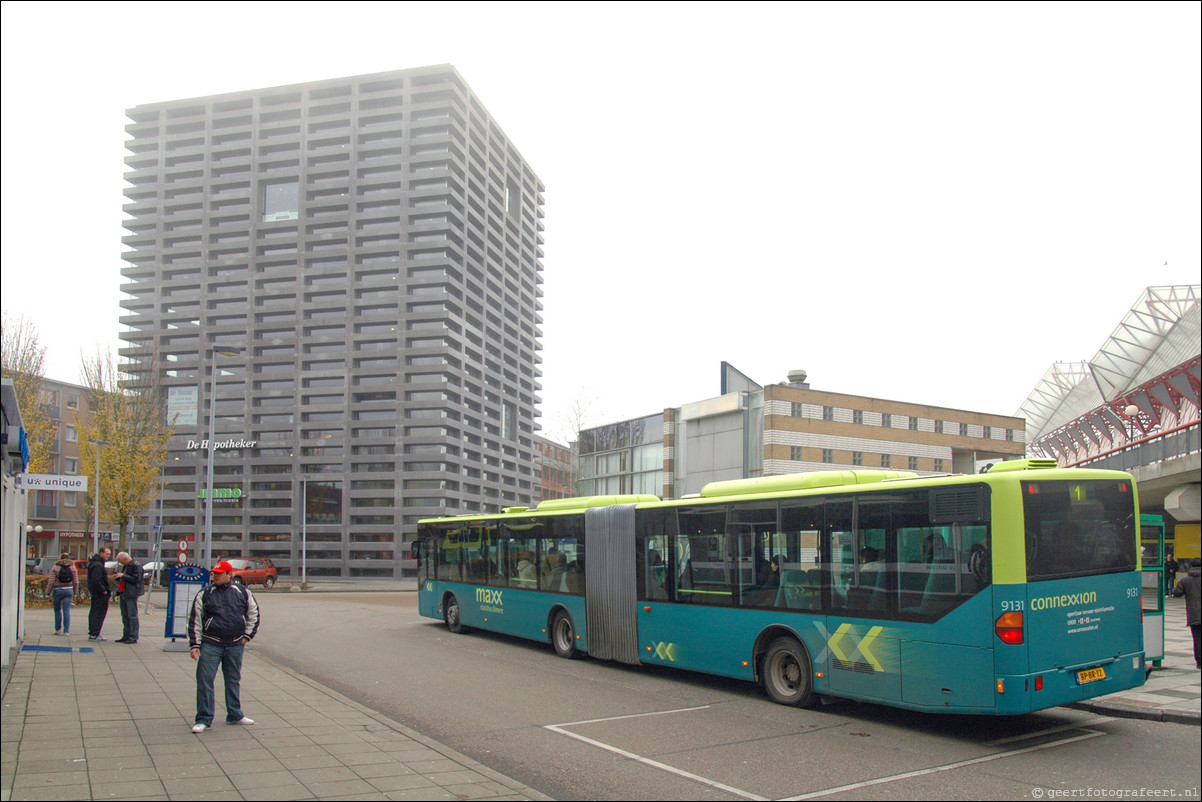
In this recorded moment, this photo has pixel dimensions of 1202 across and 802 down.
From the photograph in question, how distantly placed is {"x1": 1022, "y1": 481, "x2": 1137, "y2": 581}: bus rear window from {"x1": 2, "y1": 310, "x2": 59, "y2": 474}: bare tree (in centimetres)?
3874

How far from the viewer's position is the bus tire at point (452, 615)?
66.2 feet

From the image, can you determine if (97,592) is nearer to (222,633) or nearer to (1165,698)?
(222,633)

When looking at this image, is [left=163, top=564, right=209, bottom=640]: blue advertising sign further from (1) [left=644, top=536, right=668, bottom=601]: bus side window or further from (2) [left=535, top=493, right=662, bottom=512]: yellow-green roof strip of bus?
(1) [left=644, top=536, right=668, bottom=601]: bus side window

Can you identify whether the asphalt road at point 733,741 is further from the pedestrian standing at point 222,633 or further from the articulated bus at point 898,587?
the pedestrian standing at point 222,633

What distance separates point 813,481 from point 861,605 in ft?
5.85

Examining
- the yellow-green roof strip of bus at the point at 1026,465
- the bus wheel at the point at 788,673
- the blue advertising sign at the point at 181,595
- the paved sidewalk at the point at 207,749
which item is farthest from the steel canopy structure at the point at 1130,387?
the blue advertising sign at the point at 181,595

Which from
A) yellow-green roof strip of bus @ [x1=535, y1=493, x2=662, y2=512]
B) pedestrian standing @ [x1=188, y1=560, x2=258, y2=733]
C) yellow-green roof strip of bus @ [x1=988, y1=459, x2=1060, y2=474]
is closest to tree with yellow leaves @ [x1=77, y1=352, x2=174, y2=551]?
yellow-green roof strip of bus @ [x1=535, y1=493, x2=662, y2=512]

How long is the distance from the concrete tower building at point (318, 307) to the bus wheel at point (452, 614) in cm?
5738

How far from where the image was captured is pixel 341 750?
794 centimetres

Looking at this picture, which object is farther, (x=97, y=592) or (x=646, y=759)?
(x=97, y=592)

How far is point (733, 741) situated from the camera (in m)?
8.84

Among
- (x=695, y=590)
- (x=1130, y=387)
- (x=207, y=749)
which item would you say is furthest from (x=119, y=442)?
(x=1130, y=387)

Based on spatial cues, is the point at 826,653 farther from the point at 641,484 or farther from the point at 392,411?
the point at 392,411

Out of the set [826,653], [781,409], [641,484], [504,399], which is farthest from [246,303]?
[826,653]
